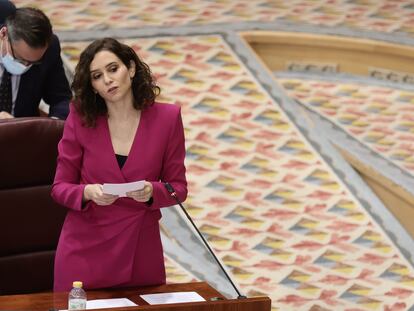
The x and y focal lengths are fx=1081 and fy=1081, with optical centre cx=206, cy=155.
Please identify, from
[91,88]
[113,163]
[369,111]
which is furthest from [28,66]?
[369,111]

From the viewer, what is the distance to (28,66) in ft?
11.2

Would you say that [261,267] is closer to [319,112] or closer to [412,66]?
[319,112]

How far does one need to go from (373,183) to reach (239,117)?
83cm

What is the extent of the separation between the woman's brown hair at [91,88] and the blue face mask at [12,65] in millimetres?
631

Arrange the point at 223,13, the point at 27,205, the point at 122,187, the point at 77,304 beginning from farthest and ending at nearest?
the point at 223,13
the point at 27,205
the point at 122,187
the point at 77,304

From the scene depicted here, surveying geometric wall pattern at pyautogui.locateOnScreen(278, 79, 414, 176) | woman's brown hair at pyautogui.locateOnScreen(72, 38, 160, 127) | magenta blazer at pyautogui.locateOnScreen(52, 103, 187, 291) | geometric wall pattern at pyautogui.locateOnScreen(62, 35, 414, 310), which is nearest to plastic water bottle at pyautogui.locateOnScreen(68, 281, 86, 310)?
magenta blazer at pyautogui.locateOnScreen(52, 103, 187, 291)

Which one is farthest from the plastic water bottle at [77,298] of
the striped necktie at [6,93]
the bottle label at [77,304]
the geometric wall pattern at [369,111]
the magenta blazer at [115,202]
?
the geometric wall pattern at [369,111]

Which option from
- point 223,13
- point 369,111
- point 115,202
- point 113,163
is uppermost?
point 113,163

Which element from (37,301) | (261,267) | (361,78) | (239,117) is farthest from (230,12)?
(37,301)

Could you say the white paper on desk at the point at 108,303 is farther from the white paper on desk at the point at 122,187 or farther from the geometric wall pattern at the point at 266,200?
the geometric wall pattern at the point at 266,200

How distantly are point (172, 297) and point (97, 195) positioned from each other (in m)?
0.32

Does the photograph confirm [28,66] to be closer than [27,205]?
No

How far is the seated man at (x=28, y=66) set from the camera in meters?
3.28

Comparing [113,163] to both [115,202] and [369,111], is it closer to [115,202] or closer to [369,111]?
[115,202]
